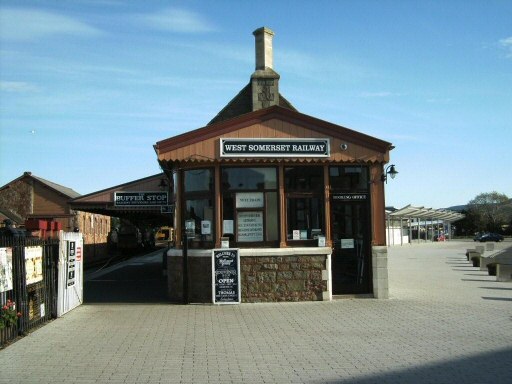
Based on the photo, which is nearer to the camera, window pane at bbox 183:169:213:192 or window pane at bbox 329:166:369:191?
window pane at bbox 183:169:213:192

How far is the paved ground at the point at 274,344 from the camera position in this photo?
7492 mm

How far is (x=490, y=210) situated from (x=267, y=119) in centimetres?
10060

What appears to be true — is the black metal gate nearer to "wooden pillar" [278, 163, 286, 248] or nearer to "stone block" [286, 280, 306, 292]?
"wooden pillar" [278, 163, 286, 248]

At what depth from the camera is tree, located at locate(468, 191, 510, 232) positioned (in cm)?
10318

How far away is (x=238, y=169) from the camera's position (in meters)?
13.9

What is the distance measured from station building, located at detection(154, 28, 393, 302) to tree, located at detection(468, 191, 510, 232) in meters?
93.2

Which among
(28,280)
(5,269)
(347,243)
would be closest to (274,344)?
(5,269)

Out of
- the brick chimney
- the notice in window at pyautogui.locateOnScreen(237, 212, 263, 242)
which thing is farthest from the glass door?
the brick chimney

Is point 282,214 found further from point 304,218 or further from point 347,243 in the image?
point 347,243

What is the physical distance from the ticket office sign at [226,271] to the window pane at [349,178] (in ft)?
9.46

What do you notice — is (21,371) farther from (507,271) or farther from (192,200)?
(507,271)

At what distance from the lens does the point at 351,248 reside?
14.3 metres

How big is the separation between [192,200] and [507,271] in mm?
12046

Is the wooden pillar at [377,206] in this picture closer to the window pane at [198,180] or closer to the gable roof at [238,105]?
the window pane at [198,180]
